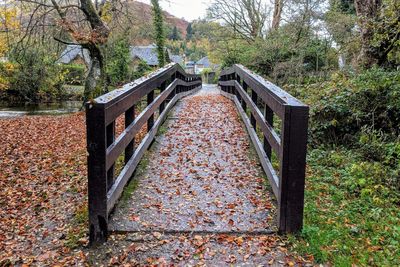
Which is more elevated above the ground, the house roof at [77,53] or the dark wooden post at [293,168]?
the house roof at [77,53]

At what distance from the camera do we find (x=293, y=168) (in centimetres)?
338

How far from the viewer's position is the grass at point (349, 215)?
3223 millimetres

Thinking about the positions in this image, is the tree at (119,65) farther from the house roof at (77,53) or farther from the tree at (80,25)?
the tree at (80,25)

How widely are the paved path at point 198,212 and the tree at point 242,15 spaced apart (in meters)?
21.2

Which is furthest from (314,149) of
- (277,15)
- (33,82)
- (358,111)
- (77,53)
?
(77,53)

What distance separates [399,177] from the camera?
5137 millimetres

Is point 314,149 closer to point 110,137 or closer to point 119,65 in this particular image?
point 110,137

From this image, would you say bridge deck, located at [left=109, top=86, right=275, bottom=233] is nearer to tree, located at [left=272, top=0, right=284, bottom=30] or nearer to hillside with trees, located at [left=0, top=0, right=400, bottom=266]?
hillside with trees, located at [left=0, top=0, right=400, bottom=266]

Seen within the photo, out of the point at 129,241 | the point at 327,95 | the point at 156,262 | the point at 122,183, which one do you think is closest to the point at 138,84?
the point at 122,183

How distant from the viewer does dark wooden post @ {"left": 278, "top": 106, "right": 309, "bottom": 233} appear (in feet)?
11.0

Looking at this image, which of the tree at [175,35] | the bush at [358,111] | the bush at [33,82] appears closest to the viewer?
the bush at [358,111]

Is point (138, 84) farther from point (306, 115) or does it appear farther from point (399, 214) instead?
point (399, 214)

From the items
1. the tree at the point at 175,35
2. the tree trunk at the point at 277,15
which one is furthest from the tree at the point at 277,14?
the tree at the point at 175,35

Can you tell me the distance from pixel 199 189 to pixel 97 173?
1503 mm
